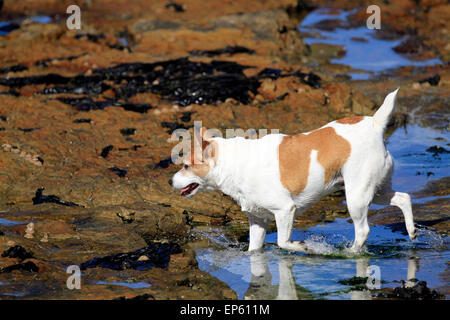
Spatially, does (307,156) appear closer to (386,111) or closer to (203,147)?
(386,111)

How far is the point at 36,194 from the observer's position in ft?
35.0

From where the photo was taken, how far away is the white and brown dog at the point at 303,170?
8125mm

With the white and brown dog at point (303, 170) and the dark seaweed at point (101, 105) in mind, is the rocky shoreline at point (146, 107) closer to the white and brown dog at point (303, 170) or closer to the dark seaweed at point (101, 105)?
the dark seaweed at point (101, 105)

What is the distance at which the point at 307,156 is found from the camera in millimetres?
8203

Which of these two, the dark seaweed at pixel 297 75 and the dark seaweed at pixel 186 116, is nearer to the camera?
the dark seaweed at pixel 186 116

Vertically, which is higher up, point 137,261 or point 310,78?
point 310,78

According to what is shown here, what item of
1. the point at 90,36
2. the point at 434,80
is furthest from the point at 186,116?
the point at 90,36

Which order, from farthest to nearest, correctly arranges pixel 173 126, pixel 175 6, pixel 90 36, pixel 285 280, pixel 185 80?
pixel 175 6 → pixel 90 36 → pixel 185 80 → pixel 173 126 → pixel 285 280

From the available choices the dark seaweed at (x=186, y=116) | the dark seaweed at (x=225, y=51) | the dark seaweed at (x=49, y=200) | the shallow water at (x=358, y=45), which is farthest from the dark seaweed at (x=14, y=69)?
the shallow water at (x=358, y=45)

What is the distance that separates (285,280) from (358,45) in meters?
16.9

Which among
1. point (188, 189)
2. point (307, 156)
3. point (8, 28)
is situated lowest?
point (188, 189)

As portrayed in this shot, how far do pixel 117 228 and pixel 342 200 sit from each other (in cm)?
420

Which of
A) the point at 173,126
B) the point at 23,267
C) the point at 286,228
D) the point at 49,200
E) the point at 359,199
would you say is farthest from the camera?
the point at 173,126

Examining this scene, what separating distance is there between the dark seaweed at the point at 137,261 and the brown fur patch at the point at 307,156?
1692 millimetres
